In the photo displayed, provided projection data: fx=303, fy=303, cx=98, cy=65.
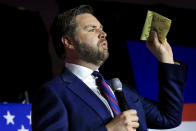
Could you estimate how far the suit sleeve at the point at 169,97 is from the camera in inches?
58.9

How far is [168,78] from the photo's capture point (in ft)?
4.89

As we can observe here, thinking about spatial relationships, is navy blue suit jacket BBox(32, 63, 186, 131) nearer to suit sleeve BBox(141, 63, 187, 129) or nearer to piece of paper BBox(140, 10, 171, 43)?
suit sleeve BBox(141, 63, 187, 129)

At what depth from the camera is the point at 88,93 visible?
137cm

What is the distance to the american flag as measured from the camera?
2.11m

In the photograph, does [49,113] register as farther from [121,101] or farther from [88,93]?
[121,101]

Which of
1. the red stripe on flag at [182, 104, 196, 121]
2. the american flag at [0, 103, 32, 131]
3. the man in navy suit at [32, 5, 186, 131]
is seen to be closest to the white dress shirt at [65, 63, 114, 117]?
the man in navy suit at [32, 5, 186, 131]

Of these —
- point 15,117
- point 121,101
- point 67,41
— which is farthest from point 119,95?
point 15,117

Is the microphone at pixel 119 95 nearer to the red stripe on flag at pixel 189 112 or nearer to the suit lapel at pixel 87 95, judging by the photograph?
the suit lapel at pixel 87 95

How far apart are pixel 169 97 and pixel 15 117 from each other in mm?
1183

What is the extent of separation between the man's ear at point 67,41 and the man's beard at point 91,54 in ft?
0.27

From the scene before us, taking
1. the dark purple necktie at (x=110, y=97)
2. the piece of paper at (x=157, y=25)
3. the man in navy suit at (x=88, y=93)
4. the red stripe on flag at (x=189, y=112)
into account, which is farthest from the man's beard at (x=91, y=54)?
the red stripe on flag at (x=189, y=112)

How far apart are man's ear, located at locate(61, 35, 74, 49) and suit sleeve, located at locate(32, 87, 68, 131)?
0.34 meters

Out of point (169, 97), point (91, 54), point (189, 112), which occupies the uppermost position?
point (91, 54)

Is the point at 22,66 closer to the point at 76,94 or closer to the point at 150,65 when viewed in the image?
the point at 150,65
